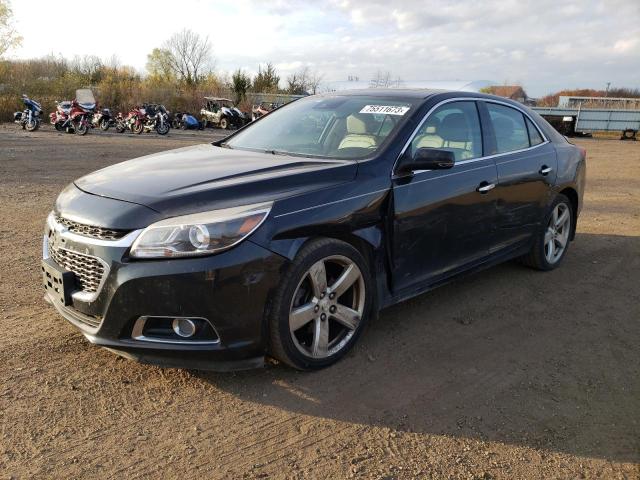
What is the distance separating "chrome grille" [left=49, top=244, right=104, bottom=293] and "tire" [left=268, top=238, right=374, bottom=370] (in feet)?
3.03

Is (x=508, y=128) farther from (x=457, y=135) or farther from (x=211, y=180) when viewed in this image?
(x=211, y=180)

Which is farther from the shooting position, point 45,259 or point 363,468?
point 45,259

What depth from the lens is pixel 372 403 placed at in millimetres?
2996

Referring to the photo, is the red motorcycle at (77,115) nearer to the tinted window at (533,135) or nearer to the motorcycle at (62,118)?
the motorcycle at (62,118)

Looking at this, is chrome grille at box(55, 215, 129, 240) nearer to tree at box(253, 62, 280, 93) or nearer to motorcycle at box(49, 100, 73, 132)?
motorcycle at box(49, 100, 73, 132)

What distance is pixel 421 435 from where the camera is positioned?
108 inches

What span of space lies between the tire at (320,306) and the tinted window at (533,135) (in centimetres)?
257

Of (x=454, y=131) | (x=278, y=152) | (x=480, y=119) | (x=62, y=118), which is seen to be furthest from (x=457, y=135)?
(x=62, y=118)

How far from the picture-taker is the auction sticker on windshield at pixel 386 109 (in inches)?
155

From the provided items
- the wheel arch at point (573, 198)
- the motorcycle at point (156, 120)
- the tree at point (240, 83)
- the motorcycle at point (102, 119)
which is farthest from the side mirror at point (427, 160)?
the tree at point (240, 83)

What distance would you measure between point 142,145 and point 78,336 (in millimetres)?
15389

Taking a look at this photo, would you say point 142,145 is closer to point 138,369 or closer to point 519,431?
point 138,369

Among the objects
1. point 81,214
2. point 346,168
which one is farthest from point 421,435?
point 81,214

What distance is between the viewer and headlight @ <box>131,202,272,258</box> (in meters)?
2.77
